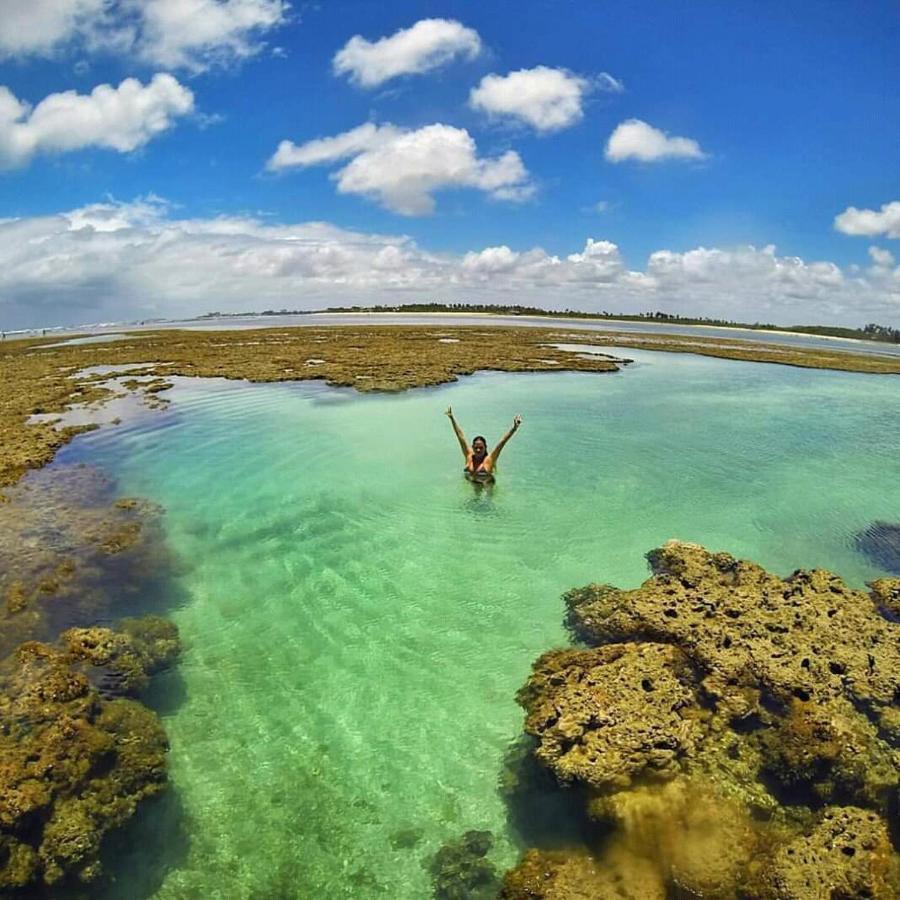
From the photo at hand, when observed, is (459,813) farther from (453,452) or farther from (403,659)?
(453,452)

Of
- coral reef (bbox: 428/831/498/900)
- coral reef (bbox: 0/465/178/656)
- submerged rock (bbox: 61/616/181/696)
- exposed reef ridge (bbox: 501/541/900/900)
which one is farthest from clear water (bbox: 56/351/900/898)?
exposed reef ridge (bbox: 501/541/900/900)

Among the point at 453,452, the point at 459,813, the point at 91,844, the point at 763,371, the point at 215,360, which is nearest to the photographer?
the point at 91,844

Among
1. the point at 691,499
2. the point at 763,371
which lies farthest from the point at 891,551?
the point at 763,371

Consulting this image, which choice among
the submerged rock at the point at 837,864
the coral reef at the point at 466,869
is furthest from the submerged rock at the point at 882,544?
the coral reef at the point at 466,869

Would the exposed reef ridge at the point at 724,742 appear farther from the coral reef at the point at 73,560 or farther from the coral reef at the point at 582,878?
the coral reef at the point at 73,560

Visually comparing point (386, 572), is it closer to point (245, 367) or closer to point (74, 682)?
point (74, 682)

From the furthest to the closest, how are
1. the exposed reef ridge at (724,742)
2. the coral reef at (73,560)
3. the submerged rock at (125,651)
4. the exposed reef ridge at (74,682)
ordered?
the coral reef at (73,560), the submerged rock at (125,651), the exposed reef ridge at (74,682), the exposed reef ridge at (724,742)
